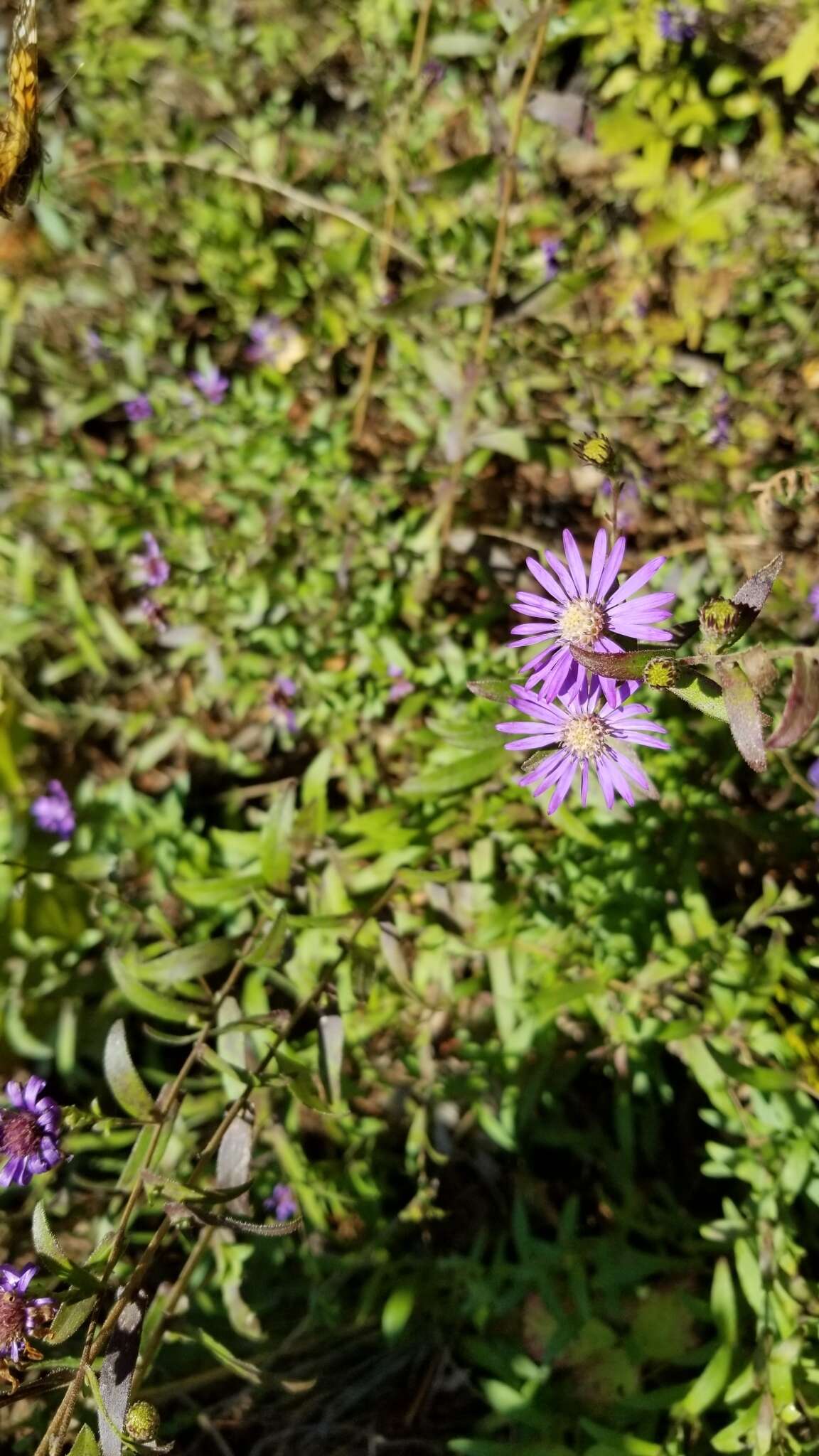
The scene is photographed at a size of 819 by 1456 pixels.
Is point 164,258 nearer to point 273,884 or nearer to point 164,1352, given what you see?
point 273,884

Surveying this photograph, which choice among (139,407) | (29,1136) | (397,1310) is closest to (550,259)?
(139,407)

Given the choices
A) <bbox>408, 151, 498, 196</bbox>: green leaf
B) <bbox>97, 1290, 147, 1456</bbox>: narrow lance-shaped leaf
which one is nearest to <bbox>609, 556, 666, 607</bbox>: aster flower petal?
<bbox>408, 151, 498, 196</bbox>: green leaf

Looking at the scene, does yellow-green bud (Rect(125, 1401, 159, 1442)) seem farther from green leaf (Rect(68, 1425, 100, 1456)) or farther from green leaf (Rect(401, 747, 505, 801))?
green leaf (Rect(401, 747, 505, 801))

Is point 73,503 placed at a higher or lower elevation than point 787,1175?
higher

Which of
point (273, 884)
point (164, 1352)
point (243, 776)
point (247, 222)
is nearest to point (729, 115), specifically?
point (247, 222)

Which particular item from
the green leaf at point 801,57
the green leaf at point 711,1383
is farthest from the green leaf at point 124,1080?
the green leaf at point 801,57

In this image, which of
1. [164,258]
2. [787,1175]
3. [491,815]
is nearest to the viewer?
[787,1175]
